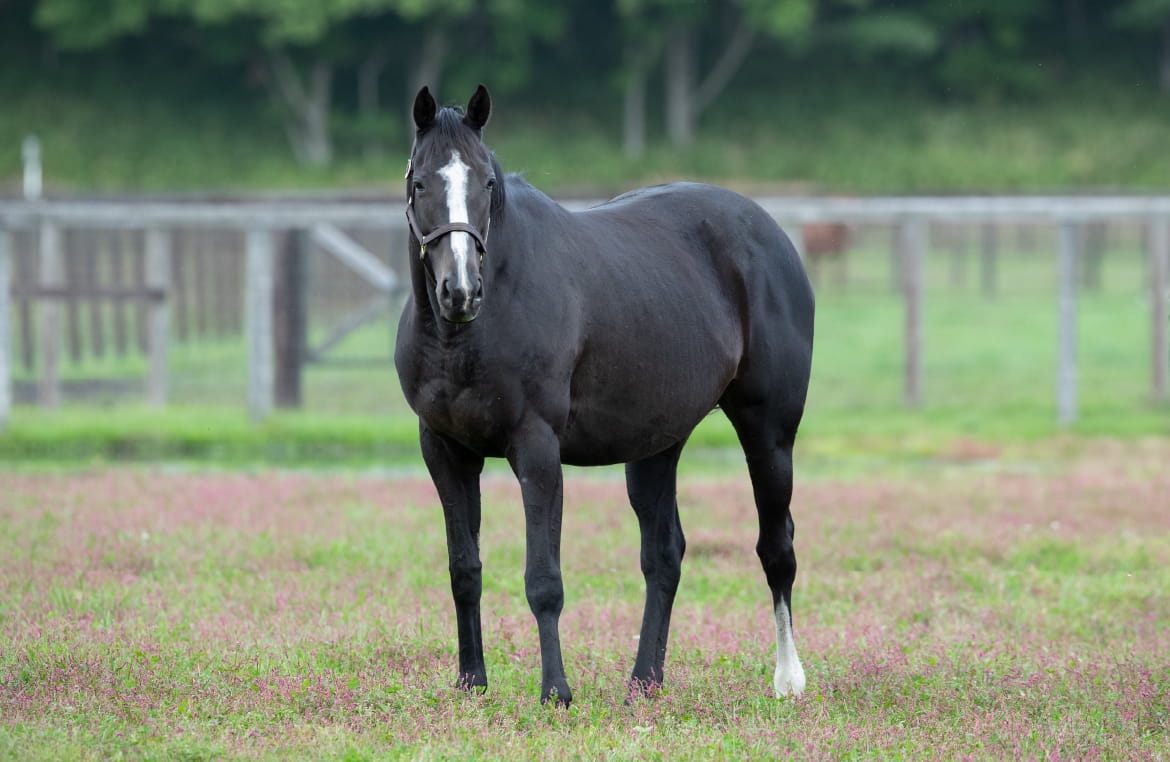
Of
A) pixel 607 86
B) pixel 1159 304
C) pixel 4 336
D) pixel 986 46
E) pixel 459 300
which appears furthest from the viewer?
pixel 986 46

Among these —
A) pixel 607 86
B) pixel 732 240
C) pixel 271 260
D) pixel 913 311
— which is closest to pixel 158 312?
pixel 271 260

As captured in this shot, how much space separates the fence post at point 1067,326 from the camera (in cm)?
1528

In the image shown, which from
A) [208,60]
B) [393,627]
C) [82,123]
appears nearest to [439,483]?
[393,627]

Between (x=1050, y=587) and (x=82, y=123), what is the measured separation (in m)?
38.4

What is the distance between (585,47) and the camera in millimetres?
48312

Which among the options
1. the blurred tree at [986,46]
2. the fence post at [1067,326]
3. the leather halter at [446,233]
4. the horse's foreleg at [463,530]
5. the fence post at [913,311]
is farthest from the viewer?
the blurred tree at [986,46]

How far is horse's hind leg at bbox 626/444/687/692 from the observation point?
20.8ft

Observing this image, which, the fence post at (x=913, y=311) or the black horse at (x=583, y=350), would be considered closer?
the black horse at (x=583, y=350)

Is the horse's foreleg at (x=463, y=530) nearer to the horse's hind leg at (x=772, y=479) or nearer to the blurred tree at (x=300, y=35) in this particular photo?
the horse's hind leg at (x=772, y=479)

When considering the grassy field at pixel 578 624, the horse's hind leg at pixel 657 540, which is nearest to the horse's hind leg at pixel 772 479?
the horse's hind leg at pixel 657 540

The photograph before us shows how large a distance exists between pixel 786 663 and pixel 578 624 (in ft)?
4.80

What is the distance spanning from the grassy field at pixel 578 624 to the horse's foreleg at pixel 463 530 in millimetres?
159

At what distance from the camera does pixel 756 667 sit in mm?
6707

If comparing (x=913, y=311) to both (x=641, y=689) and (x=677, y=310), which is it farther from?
(x=641, y=689)
